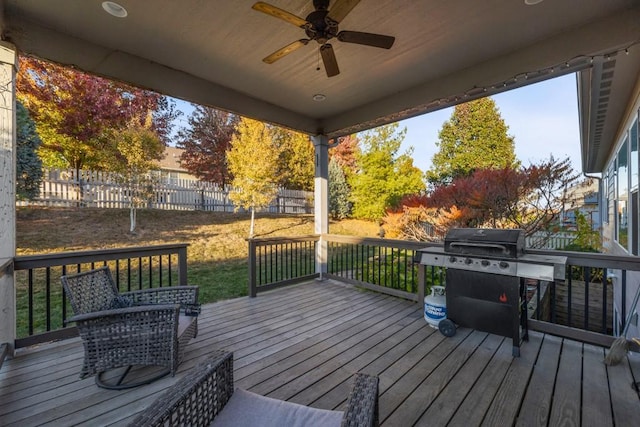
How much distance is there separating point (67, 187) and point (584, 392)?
32.3 ft

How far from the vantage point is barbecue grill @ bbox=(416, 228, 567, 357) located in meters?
2.49

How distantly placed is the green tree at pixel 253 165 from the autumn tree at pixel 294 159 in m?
1.93

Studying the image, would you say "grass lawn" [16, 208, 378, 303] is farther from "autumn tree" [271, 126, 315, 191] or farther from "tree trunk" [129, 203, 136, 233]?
Result: "autumn tree" [271, 126, 315, 191]

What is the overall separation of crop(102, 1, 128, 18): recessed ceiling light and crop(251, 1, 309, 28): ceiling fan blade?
1313 mm

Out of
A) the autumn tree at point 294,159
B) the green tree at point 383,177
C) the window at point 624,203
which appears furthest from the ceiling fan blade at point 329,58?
the autumn tree at point 294,159

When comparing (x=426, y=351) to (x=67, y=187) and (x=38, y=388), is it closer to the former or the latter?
(x=38, y=388)

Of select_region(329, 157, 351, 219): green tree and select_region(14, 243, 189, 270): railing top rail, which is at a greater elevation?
select_region(329, 157, 351, 219): green tree

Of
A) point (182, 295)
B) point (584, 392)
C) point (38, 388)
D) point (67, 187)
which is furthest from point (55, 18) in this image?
point (67, 187)

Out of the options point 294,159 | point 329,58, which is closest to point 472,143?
point 294,159

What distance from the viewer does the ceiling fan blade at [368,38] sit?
7.36 ft

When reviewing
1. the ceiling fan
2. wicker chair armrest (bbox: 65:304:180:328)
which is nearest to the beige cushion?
wicker chair armrest (bbox: 65:304:180:328)

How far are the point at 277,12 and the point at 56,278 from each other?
6014mm

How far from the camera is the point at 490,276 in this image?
2680 millimetres

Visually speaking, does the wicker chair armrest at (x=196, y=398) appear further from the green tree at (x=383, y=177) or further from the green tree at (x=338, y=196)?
the green tree at (x=338, y=196)
